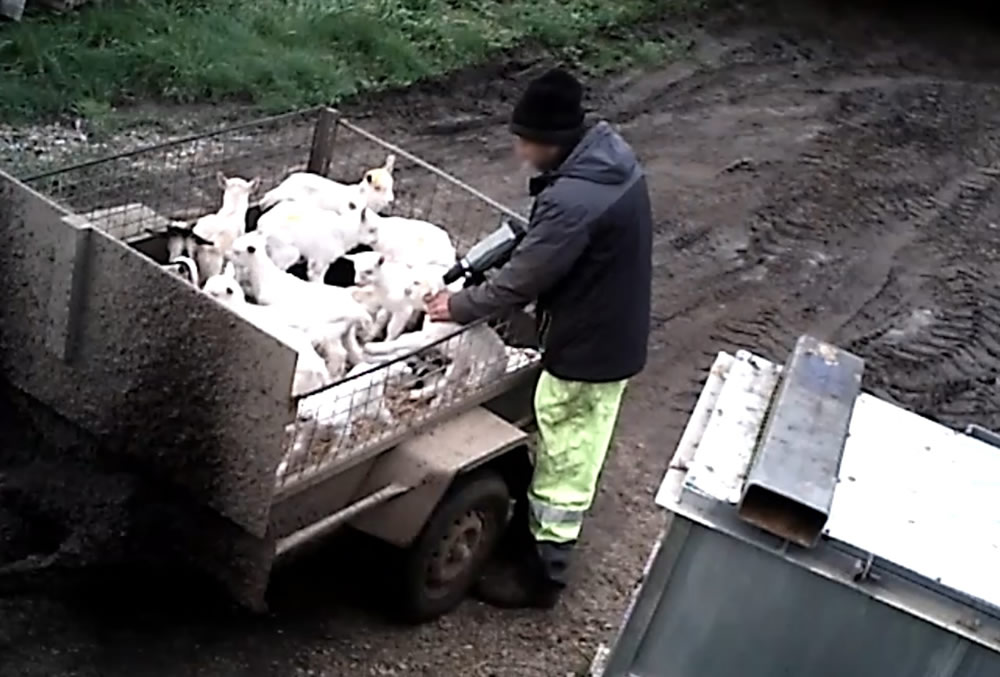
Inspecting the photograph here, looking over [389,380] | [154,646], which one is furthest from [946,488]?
[154,646]

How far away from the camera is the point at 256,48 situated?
33.8 ft

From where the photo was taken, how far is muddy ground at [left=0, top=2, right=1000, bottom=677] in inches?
214

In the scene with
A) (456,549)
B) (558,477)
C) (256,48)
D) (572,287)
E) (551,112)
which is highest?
(551,112)

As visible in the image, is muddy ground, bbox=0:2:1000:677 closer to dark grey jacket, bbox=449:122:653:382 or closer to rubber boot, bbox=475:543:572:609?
rubber boot, bbox=475:543:572:609

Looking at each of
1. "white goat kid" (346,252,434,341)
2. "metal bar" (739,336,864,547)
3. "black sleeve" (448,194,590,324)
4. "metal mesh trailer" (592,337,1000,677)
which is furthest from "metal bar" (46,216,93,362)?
"metal bar" (739,336,864,547)

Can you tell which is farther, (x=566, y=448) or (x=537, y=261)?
(x=566, y=448)

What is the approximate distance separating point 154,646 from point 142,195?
11.3ft

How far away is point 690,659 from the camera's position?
419 cm

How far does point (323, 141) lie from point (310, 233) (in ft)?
2.35

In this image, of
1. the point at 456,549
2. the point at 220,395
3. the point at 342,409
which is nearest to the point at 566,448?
the point at 456,549

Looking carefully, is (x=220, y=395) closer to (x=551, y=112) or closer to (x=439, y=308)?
(x=439, y=308)

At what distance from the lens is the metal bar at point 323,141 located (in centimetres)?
644

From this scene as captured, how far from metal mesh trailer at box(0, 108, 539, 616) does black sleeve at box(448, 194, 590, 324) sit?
0.51 feet

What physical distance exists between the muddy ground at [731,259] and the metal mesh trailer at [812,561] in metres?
1.58
